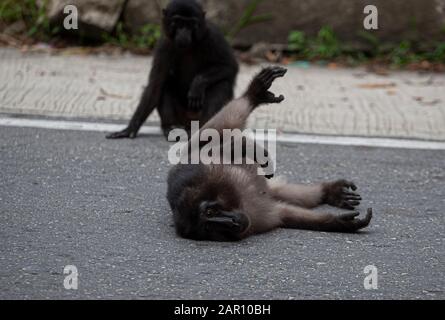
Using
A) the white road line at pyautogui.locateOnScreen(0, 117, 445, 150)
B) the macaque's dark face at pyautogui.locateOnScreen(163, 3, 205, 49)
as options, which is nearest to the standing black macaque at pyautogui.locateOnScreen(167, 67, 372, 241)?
the white road line at pyautogui.locateOnScreen(0, 117, 445, 150)

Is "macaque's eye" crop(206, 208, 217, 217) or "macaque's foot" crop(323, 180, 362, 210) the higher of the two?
"macaque's foot" crop(323, 180, 362, 210)

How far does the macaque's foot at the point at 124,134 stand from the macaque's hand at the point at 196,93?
465 millimetres

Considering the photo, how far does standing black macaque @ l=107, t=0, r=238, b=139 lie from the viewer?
7.12m

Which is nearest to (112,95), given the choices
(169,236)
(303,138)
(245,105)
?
(303,138)

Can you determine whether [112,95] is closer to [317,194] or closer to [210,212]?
[317,194]

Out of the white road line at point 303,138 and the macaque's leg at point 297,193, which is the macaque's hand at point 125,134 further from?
the macaque's leg at point 297,193

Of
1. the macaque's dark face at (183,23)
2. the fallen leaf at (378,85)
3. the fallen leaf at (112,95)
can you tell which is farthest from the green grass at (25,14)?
the fallen leaf at (378,85)

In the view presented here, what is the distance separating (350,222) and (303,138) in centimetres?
202

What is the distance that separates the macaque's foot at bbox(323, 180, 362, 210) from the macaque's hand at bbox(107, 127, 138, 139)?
1.92 metres

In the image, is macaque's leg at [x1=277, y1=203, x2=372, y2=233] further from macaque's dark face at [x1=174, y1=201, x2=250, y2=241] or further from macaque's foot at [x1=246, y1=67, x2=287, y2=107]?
macaque's foot at [x1=246, y1=67, x2=287, y2=107]

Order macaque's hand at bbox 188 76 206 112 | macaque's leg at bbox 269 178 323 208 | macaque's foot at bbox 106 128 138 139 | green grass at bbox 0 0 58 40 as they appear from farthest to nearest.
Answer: green grass at bbox 0 0 58 40, macaque's hand at bbox 188 76 206 112, macaque's foot at bbox 106 128 138 139, macaque's leg at bbox 269 178 323 208

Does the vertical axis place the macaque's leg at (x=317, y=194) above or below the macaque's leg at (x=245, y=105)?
below

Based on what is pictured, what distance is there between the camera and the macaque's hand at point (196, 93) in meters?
7.09

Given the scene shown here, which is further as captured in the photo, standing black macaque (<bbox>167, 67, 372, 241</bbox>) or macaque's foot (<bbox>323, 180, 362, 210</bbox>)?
macaque's foot (<bbox>323, 180, 362, 210</bbox>)
